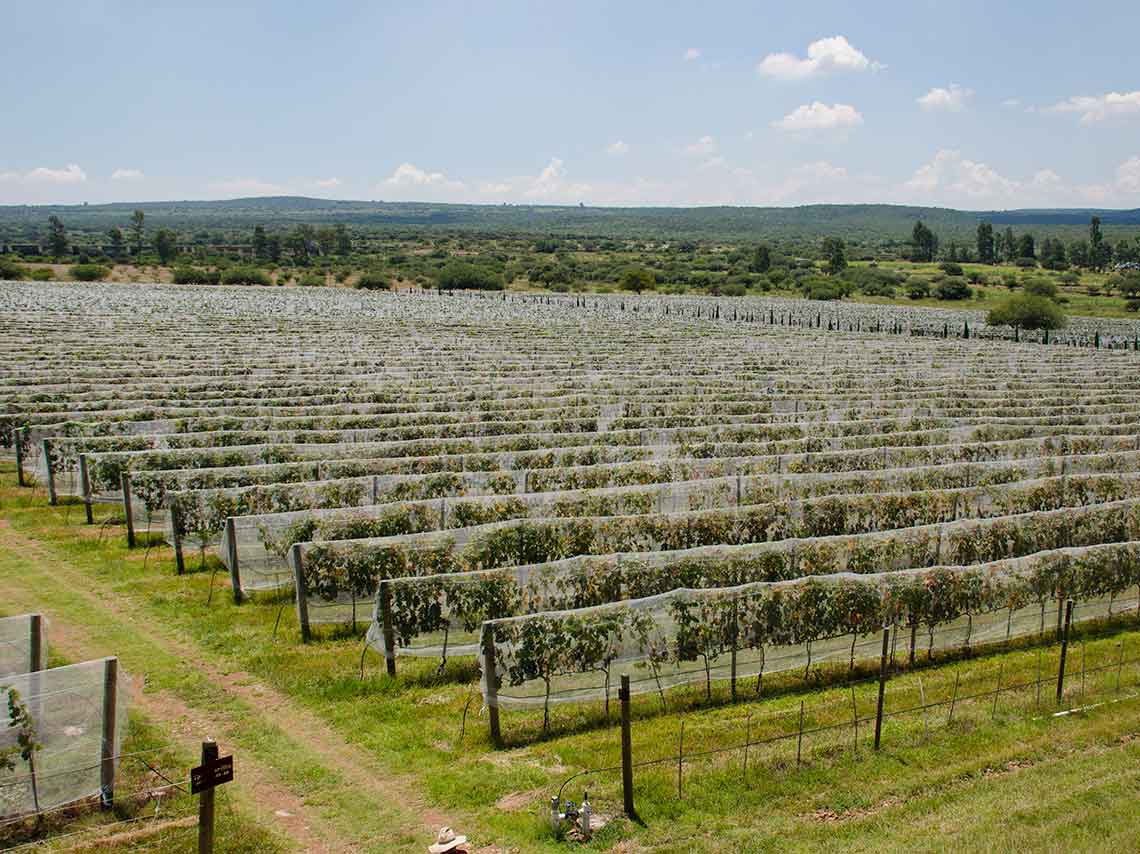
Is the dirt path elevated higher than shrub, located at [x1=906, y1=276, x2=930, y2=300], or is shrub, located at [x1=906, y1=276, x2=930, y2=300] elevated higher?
shrub, located at [x1=906, y1=276, x2=930, y2=300]

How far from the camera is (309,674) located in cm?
1416

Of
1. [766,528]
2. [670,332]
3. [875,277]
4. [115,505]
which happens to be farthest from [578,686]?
[875,277]

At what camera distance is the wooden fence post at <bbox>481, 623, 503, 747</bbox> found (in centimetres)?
1229

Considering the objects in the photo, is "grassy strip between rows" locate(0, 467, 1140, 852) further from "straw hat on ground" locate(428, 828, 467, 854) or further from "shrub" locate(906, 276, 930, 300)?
"shrub" locate(906, 276, 930, 300)

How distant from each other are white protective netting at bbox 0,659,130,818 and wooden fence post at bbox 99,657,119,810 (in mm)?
21

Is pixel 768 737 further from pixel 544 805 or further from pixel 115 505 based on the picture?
pixel 115 505

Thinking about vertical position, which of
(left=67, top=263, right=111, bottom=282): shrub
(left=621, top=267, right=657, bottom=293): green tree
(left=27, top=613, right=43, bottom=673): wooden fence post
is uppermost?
(left=67, top=263, right=111, bottom=282): shrub

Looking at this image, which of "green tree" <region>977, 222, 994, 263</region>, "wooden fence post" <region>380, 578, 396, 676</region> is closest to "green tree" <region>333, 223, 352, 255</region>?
"green tree" <region>977, 222, 994, 263</region>

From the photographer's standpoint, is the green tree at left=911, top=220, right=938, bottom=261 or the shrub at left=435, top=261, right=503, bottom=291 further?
the green tree at left=911, top=220, right=938, bottom=261

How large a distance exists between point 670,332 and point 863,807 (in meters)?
56.3

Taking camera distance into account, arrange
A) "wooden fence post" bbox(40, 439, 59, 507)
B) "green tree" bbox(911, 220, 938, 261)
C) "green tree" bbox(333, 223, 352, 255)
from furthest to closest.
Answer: "green tree" bbox(911, 220, 938, 261), "green tree" bbox(333, 223, 352, 255), "wooden fence post" bbox(40, 439, 59, 507)

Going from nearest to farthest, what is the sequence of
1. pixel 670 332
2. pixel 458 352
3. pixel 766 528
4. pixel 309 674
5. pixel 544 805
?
1. pixel 544 805
2. pixel 309 674
3. pixel 766 528
4. pixel 458 352
5. pixel 670 332

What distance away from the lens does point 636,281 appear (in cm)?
11844

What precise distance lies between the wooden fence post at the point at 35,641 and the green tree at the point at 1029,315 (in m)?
76.4
